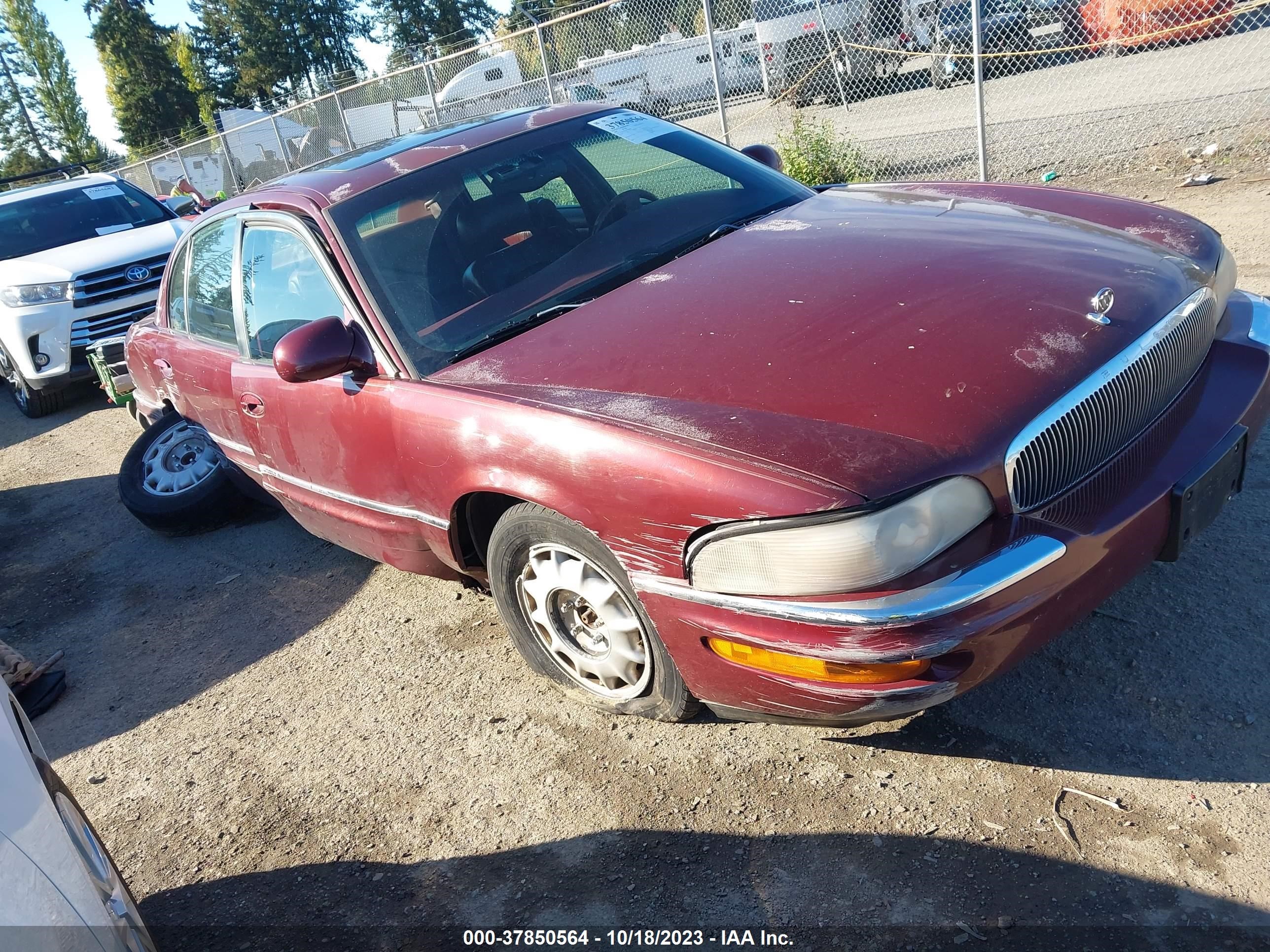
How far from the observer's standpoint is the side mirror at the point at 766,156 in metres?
4.33

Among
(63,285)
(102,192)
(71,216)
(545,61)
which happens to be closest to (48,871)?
(63,285)

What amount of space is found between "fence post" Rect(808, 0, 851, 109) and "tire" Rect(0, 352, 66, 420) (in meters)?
8.45

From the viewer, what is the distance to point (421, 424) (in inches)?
119

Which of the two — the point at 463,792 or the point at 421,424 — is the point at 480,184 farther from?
the point at 463,792

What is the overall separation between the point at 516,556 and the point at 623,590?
0.47 m

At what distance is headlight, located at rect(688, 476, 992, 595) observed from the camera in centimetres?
214

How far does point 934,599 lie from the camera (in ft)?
7.06

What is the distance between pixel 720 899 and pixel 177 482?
13.4 ft

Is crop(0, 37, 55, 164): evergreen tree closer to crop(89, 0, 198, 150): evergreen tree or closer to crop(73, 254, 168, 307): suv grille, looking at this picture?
crop(89, 0, 198, 150): evergreen tree

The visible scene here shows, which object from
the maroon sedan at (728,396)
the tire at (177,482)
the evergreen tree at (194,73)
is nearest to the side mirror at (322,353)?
the maroon sedan at (728,396)

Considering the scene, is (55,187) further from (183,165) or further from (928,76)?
(183,165)

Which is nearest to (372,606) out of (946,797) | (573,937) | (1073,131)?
(573,937)

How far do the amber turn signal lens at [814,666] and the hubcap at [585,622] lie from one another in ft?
1.24

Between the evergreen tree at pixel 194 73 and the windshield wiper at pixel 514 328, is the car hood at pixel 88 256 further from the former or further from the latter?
the evergreen tree at pixel 194 73
